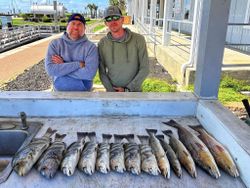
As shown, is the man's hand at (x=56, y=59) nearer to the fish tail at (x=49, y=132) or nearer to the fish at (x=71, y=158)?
the fish tail at (x=49, y=132)

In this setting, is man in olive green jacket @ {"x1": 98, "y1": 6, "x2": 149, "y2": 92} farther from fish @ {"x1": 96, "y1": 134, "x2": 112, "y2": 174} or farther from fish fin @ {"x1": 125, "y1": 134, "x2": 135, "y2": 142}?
fish @ {"x1": 96, "y1": 134, "x2": 112, "y2": 174}

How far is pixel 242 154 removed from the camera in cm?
160

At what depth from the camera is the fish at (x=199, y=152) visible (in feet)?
5.23

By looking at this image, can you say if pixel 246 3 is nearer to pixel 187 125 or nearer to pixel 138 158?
pixel 187 125

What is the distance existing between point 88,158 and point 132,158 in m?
0.27

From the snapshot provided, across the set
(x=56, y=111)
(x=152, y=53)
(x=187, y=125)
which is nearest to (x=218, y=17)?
(x=187, y=125)

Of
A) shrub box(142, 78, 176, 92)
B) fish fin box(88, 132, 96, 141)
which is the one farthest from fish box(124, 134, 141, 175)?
shrub box(142, 78, 176, 92)

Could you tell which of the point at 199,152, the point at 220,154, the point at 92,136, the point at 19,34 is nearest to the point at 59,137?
the point at 92,136

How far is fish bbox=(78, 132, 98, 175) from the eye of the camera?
1.57m

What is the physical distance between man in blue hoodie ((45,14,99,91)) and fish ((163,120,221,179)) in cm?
130

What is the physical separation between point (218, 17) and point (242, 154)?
112cm

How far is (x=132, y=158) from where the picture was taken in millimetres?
1638

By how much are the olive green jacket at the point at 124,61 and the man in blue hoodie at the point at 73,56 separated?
0.73 ft

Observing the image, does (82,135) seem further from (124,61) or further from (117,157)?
(124,61)
